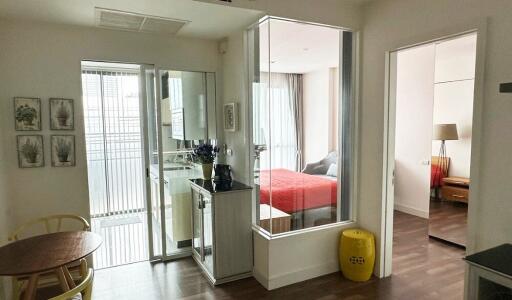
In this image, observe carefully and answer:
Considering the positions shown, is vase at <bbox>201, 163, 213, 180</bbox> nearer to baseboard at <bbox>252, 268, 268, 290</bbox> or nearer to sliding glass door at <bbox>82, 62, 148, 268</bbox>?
baseboard at <bbox>252, 268, 268, 290</bbox>

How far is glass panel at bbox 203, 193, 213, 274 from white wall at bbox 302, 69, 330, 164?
66.4 inches

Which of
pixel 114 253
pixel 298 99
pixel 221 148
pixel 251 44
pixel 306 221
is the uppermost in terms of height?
pixel 251 44

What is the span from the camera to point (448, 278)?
10.1 feet

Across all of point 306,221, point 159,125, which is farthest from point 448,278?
point 159,125

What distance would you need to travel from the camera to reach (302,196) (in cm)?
366

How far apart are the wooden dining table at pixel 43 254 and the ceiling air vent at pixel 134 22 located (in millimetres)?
1861

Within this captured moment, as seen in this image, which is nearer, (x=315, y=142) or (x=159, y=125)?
(x=159, y=125)

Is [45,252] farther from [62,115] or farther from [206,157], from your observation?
[206,157]

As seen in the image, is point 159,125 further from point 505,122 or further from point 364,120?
point 505,122

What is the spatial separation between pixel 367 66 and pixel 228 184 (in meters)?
1.86

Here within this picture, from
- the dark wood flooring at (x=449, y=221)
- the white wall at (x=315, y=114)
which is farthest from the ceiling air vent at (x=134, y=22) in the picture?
the dark wood flooring at (x=449, y=221)

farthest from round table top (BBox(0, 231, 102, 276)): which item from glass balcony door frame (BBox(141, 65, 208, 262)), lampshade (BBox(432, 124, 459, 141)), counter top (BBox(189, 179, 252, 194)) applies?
lampshade (BBox(432, 124, 459, 141))

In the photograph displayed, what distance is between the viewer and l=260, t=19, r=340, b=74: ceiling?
10.2ft

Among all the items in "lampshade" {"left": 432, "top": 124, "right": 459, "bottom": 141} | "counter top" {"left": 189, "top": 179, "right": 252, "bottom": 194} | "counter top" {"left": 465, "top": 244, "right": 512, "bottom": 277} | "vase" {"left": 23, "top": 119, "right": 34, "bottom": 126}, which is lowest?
"counter top" {"left": 465, "top": 244, "right": 512, "bottom": 277}
